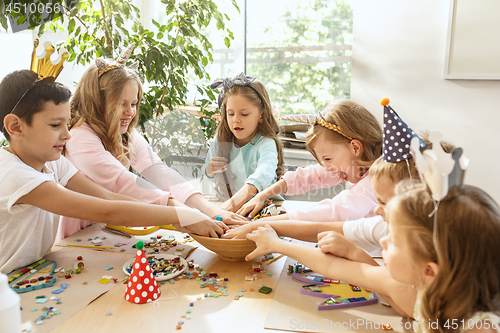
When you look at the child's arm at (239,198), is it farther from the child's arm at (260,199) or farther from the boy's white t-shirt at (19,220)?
the boy's white t-shirt at (19,220)

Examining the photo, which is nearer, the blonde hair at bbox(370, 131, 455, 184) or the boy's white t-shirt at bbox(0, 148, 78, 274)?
the blonde hair at bbox(370, 131, 455, 184)

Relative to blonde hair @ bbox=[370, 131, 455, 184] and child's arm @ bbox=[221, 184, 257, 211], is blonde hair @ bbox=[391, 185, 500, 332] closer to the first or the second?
blonde hair @ bbox=[370, 131, 455, 184]

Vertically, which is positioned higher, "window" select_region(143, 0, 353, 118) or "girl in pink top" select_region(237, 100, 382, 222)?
"window" select_region(143, 0, 353, 118)

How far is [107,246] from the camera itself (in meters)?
1.17

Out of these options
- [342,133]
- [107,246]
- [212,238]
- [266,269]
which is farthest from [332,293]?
[107,246]

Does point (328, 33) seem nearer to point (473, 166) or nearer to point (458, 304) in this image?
point (473, 166)

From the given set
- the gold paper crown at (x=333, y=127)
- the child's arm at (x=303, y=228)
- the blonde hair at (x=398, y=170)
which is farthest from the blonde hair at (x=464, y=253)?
the gold paper crown at (x=333, y=127)

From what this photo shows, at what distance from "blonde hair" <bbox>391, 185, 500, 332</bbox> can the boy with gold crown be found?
0.61 meters

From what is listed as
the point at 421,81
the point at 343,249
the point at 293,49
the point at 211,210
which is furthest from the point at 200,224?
the point at 293,49

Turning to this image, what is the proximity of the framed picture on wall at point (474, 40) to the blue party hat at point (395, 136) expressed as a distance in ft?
5.37

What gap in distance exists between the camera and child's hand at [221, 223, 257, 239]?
1.07m

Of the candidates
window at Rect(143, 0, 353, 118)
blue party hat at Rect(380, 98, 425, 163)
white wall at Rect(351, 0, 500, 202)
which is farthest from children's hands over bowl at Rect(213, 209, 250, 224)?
window at Rect(143, 0, 353, 118)

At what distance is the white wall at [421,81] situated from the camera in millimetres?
2184

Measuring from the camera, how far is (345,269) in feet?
2.90
